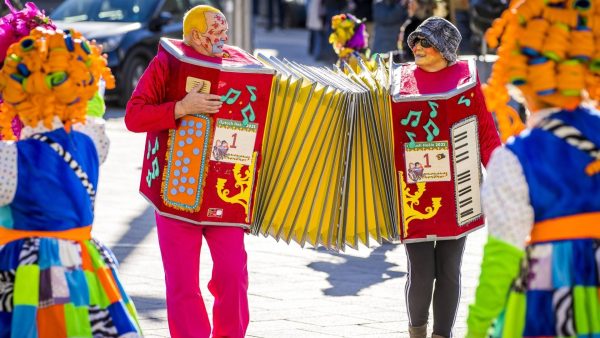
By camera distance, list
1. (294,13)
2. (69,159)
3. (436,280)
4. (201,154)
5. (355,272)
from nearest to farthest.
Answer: (69,159) → (201,154) → (436,280) → (355,272) → (294,13)

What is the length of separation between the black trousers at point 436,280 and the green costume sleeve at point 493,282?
2109 mm

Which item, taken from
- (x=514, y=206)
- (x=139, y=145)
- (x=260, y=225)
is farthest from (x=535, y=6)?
(x=139, y=145)

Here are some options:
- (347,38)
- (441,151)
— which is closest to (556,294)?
(441,151)

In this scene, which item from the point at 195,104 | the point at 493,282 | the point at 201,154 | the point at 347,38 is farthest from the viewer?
the point at 347,38

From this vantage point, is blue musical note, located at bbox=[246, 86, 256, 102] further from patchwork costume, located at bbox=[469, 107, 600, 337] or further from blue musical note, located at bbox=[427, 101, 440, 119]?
patchwork costume, located at bbox=[469, 107, 600, 337]

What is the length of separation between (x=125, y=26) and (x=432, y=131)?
38.5 feet

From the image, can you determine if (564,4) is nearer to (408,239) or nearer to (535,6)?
(535,6)

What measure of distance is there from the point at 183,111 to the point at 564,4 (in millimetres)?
2134

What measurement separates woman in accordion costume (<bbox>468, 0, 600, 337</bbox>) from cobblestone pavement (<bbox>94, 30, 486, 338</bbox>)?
263 centimetres

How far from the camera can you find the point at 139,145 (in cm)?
1391

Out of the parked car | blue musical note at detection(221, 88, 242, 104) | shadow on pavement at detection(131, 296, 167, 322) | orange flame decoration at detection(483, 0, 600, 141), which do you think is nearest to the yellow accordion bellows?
blue musical note at detection(221, 88, 242, 104)

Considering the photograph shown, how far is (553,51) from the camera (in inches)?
161

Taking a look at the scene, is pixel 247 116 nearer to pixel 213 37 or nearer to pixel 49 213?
pixel 213 37

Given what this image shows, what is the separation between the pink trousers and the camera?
5926 millimetres
